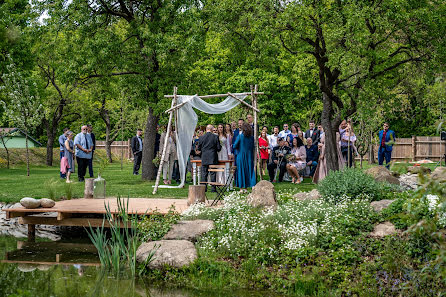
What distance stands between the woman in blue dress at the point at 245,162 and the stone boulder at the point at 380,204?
507 centimetres

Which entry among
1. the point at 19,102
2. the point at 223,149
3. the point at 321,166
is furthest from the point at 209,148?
the point at 19,102

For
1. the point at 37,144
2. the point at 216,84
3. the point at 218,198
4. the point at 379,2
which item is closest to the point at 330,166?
the point at 379,2

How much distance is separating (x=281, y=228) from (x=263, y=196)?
1.61 meters

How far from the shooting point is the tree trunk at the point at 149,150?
19.9m

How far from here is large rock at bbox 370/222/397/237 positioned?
9.20m

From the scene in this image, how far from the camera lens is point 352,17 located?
1546 cm

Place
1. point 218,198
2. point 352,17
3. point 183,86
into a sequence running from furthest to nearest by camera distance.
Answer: point 183,86 < point 352,17 < point 218,198

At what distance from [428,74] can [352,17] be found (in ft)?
10.7

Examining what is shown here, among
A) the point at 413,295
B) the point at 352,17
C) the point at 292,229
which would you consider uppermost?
the point at 352,17

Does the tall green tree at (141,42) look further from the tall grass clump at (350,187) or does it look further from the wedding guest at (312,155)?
the tall grass clump at (350,187)

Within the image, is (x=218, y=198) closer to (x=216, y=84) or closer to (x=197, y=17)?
(x=197, y=17)

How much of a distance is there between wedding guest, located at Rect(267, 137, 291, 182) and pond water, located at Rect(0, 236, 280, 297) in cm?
870

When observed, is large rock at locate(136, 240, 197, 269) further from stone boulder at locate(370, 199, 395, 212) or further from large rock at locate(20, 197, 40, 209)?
large rock at locate(20, 197, 40, 209)

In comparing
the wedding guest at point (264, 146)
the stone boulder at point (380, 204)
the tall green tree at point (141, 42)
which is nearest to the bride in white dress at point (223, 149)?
the wedding guest at point (264, 146)
